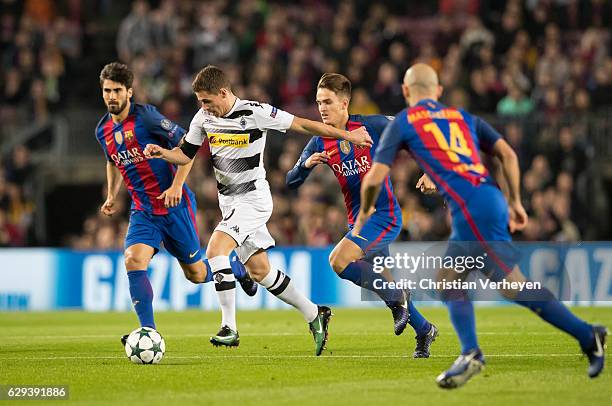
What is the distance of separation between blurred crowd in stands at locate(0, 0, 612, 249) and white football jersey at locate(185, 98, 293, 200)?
27.1 feet

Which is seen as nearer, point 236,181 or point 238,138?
point 238,138

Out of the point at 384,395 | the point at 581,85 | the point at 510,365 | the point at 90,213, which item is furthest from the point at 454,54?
the point at 384,395

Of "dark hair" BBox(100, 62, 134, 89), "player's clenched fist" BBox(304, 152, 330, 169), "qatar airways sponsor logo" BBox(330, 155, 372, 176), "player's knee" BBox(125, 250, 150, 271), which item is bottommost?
"player's knee" BBox(125, 250, 150, 271)

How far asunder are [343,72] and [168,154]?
1181 cm

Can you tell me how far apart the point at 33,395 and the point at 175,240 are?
3.55m

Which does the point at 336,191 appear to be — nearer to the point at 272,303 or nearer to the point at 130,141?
the point at 272,303

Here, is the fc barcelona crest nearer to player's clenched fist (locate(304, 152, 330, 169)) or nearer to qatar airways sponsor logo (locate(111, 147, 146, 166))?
player's clenched fist (locate(304, 152, 330, 169))

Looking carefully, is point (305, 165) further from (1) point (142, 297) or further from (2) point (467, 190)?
(2) point (467, 190)

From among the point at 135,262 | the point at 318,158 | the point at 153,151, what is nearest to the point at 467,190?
the point at 318,158

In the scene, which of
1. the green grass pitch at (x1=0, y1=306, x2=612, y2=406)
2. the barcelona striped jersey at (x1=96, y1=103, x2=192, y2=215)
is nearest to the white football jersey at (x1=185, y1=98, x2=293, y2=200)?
the barcelona striped jersey at (x1=96, y1=103, x2=192, y2=215)

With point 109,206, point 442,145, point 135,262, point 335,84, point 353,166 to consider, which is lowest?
point 135,262

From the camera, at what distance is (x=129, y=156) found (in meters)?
11.1

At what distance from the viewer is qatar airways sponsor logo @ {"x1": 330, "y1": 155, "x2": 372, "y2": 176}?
1077 centimetres

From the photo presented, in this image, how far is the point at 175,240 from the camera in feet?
37.1
